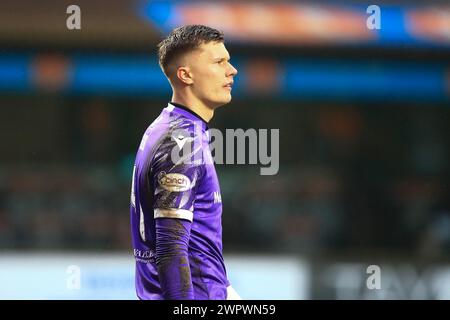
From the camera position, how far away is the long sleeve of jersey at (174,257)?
9.43 ft

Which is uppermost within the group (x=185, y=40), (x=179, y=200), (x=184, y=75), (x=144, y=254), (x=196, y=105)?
(x=185, y=40)

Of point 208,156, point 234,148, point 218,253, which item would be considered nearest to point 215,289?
point 218,253

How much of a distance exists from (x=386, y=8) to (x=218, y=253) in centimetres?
435

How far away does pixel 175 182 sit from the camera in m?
2.90

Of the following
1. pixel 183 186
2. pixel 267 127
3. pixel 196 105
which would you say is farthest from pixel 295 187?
pixel 183 186

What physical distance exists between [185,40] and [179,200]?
0.59m

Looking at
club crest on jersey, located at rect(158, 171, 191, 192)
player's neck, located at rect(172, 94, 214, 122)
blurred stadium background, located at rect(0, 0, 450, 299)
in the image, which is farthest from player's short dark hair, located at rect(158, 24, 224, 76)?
blurred stadium background, located at rect(0, 0, 450, 299)

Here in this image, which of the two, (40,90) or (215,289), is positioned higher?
(40,90)

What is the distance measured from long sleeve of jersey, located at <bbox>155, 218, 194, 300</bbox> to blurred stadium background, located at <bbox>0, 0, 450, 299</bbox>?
147 inches

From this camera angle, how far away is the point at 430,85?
296 inches

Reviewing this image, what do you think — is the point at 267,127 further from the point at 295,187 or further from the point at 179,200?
the point at 179,200

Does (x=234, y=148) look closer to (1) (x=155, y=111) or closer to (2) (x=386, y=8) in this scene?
(1) (x=155, y=111)

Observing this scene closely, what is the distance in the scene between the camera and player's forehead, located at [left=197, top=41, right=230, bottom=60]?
307 cm

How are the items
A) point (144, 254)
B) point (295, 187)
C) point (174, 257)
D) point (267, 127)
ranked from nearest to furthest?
point (174, 257) → point (144, 254) → point (267, 127) → point (295, 187)
